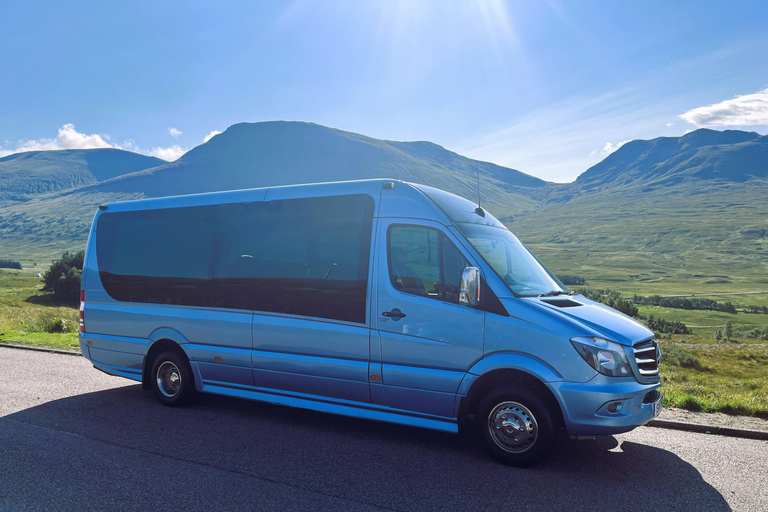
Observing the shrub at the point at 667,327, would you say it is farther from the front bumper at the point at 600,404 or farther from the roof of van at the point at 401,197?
the front bumper at the point at 600,404

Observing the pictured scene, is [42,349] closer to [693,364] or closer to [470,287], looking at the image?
[470,287]

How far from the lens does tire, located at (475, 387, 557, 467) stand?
5.28m

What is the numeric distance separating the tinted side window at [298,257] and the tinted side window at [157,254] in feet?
1.15

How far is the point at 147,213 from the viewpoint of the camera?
8531 millimetres

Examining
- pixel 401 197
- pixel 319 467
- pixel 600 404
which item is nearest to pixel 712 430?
pixel 600 404

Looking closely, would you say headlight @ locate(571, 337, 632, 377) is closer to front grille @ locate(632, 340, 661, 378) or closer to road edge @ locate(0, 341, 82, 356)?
front grille @ locate(632, 340, 661, 378)

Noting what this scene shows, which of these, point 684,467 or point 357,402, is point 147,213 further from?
point 684,467

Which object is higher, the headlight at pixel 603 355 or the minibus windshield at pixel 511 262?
the minibus windshield at pixel 511 262

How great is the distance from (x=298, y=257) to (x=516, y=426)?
10.9 ft

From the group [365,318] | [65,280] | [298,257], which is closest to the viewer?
[365,318]

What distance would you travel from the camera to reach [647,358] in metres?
5.44

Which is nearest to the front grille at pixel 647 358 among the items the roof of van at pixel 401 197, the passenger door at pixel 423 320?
the passenger door at pixel 423 320

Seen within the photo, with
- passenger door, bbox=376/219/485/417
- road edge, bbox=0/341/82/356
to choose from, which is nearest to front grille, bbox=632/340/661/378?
passenger door, bbox=376/219/485/417

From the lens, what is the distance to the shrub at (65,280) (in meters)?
60.6
